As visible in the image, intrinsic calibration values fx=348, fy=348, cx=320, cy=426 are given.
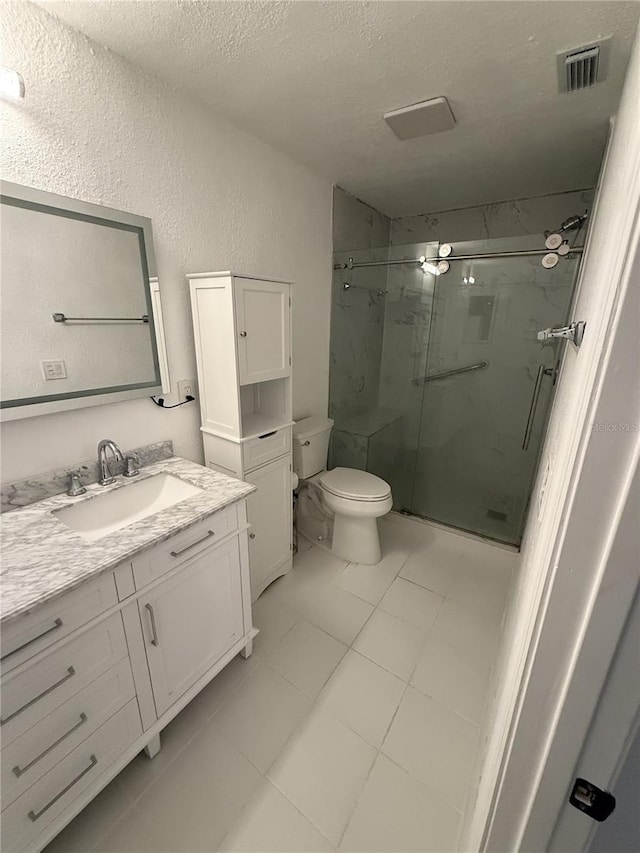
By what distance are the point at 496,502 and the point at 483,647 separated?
3.37 ft

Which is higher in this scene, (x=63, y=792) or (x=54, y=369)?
(x=54, y=369)

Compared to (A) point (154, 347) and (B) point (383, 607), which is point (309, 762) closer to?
(B) point (383, 607)

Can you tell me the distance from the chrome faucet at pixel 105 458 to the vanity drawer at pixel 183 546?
0.43 metres

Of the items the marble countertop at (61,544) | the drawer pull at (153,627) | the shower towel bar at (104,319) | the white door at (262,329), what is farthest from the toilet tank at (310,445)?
the drawer pull at (153,627)


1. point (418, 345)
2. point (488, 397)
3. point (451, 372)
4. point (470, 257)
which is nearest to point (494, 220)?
point (470, 257)

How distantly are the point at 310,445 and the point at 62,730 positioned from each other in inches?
60.3

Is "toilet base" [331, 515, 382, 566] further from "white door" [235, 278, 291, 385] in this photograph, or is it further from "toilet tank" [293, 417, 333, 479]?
"white door" [235, 278, 291, 385]

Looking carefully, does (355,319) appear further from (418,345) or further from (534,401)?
(534,401)

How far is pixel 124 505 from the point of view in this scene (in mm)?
1340

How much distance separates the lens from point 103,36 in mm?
1118

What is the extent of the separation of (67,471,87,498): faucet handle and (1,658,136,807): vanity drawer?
1.90 ft

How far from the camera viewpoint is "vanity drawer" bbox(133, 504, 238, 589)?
3.40ft

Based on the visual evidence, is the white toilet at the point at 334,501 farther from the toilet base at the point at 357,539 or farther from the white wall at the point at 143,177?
the white wall at the point at 143,177

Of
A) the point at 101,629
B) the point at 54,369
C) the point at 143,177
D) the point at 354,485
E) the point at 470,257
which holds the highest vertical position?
the point at 143,177
